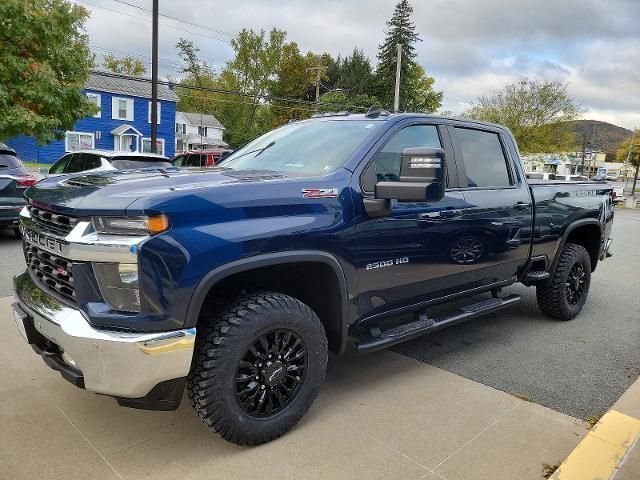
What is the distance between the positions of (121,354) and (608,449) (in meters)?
2.63

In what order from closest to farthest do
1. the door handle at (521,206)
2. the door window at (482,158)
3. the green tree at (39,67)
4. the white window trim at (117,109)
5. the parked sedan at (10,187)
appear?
1. the door window at (482,158)
2. the door handle at (521,206)
3. the parked sedan at (10,187)
4. the green tree at (39,67)
5. the white window trim at (117,109)

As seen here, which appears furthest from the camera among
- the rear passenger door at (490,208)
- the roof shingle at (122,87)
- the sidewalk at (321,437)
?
the roof shingle at (122,87)

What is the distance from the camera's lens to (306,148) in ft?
12.2

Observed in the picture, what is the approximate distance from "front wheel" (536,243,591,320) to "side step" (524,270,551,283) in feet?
0.88

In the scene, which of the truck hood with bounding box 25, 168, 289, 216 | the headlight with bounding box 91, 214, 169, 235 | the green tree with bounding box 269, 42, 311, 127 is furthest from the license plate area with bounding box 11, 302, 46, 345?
the green tree with bounding box 269, 42, 311, 127

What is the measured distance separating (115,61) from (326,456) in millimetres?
62287

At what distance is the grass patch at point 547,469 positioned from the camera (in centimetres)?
274

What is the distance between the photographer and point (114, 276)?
240cm

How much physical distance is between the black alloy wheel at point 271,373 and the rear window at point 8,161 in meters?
7.52

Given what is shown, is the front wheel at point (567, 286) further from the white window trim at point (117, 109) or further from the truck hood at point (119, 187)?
the white window trim at point (117, 109)

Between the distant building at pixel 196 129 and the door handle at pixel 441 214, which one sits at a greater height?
the distant building at pixel 196 129

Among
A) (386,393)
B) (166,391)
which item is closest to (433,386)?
(386,393)

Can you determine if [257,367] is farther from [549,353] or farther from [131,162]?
[131,162]

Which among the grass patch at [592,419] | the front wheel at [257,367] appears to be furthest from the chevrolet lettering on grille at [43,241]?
the grass patch at [592,419]
